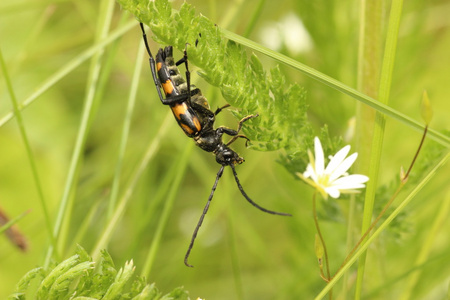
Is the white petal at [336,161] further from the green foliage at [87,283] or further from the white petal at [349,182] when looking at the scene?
the green foliage at [87,283]

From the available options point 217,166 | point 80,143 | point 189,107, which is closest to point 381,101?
point 189,107

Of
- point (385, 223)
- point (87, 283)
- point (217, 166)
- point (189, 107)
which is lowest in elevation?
point (87, 283)

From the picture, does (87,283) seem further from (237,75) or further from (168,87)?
(168,87)

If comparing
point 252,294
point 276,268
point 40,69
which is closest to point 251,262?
point 252,294

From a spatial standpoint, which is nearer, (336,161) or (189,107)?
(336,161)

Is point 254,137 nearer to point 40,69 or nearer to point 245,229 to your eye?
point 245,229
